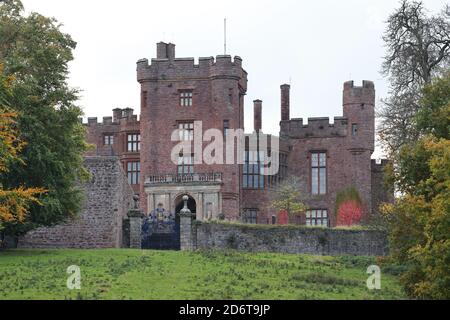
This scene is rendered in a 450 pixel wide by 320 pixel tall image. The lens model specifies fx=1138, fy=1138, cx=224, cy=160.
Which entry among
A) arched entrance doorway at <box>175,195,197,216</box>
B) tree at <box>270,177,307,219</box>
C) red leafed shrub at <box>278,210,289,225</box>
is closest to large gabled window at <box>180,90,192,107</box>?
arched entrance doorway at <box>175,195,197,216</box>

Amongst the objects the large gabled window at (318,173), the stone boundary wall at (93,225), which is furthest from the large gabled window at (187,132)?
the stone boundary wall at (93,225)

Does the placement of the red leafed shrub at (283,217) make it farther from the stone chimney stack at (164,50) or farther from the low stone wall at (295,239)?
the low stone wall at (295,239)

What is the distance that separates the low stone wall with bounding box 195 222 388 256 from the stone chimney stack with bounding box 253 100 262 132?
18.3 m

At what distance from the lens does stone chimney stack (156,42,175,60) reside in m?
64.4

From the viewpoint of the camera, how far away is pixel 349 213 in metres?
63.3

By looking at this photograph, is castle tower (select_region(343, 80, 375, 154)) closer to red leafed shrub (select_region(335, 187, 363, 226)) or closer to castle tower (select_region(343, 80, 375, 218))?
castle tower (select_region(343, 80, 375, 218))

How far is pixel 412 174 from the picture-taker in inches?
1293

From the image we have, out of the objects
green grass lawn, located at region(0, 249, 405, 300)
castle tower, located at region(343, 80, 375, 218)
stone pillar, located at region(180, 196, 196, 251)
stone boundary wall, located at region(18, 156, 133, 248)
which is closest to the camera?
green grass lawn, located at region(0, 249, 405, 300)

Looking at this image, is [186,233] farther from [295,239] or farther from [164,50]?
[164,50]

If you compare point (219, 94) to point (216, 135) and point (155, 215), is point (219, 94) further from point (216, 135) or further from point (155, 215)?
point (155, 215)

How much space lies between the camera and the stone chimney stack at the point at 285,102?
6662 cm

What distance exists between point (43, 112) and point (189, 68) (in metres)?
23.6

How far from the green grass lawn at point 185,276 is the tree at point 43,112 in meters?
2.03
